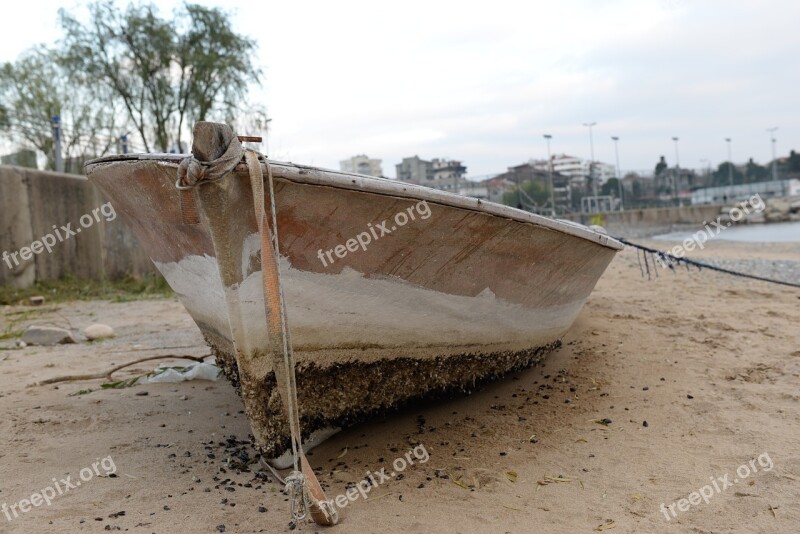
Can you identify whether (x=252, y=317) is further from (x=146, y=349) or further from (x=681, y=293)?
(x=681, y=293)

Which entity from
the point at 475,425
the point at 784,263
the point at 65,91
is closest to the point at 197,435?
the point at 475,425

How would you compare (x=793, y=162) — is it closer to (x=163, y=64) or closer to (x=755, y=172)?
(x=755, y=172)

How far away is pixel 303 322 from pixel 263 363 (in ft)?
0.78

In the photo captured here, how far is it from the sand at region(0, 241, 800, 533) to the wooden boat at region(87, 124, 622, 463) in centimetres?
30

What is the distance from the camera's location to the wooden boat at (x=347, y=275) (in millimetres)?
2412

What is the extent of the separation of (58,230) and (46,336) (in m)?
4.29

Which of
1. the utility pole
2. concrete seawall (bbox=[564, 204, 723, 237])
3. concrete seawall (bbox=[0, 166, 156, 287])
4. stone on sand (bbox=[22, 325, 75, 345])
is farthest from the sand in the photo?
concrete seawall (bbox=[564, 204, 723, 237])

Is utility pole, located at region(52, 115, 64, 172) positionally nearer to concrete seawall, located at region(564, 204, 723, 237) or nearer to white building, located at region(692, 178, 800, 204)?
concrete seawall, located at region(564, 204, 723, 237)

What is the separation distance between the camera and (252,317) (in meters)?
2.53

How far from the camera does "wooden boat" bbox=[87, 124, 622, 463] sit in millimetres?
2412

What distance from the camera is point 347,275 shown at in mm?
2654

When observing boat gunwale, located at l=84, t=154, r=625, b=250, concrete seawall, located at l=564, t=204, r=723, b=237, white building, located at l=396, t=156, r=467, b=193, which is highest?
white building, located at l=396, t=156, r=467, b=193

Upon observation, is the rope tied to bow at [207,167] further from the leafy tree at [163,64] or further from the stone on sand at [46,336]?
the leafy tree at [163,64]

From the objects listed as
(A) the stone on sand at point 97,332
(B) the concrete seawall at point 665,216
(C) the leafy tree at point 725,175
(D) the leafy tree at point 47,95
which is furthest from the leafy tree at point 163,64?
(C) the leafy tree at point 725,175
